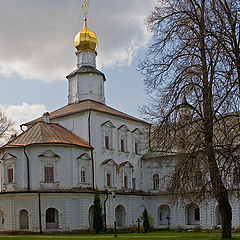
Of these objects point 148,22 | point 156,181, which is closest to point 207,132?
point 148,22

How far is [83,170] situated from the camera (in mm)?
38562

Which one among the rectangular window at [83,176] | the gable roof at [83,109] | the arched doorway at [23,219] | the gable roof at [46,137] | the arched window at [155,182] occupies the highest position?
the gable roof at [83,109]

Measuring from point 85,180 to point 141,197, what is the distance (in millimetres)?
7612

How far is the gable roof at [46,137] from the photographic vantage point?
3706 centimetres

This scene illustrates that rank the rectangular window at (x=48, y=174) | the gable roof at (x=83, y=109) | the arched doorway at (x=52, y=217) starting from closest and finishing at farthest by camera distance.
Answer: the arched doorway at (x=52, y=217)
the rectangular window at (x=48, y=174)
the gable roof at (x=83, y=109)

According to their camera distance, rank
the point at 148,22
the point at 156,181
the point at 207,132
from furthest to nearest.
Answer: the point at 156,181
the point at 148,22
the point at 207,132

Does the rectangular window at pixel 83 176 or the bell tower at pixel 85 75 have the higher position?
the bell tower at pixel 85 75

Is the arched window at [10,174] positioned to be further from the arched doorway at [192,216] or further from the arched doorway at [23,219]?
the arched doorway at [192,216]

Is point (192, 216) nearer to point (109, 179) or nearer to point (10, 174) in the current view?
point (109, 179)

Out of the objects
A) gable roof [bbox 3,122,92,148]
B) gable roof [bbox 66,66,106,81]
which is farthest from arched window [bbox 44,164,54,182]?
gable roof [bbox 66,66,106,81]

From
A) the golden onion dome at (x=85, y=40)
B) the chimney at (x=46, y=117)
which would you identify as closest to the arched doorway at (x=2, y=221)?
the chimney at (x=46, y=117)

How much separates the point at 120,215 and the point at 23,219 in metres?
9.63

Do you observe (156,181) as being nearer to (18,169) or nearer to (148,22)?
(18,169)

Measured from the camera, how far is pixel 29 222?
3519 cm
